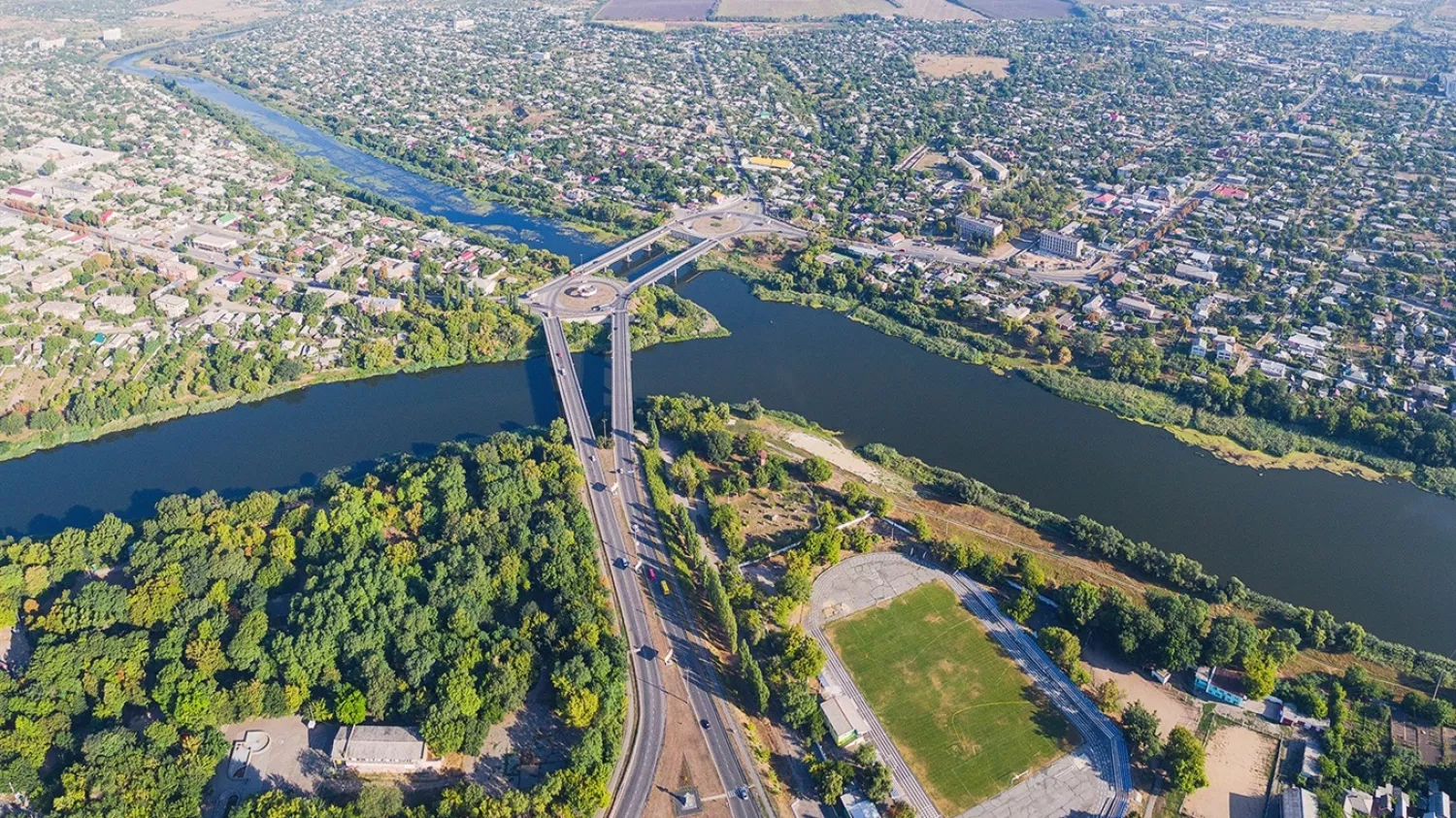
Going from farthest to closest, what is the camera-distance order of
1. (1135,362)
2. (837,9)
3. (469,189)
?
(837,9)
(469,189)
(1135,362)

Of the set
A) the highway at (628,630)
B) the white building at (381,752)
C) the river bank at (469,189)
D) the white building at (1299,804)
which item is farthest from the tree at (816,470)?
the river bank at (469,189)

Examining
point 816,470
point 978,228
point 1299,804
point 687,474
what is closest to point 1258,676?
point 1299,804

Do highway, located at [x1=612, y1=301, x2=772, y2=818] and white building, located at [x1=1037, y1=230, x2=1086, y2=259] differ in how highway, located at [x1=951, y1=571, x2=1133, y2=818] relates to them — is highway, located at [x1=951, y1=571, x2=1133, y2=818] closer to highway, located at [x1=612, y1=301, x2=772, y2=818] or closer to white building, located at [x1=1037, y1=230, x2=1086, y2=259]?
highway, located at [x1=612, y1=301, x2=772, y2=818]

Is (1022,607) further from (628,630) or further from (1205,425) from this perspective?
(1205,425)

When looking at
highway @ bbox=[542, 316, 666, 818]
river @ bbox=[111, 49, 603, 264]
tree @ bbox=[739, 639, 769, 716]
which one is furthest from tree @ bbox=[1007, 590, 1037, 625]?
river @ bbox=[111, 49, 603, 264]

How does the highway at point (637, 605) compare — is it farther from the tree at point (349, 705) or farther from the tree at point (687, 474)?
the tree at point (349, 705)

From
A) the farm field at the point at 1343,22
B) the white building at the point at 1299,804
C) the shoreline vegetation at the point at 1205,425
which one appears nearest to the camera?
the white building at the point at 1299,804
